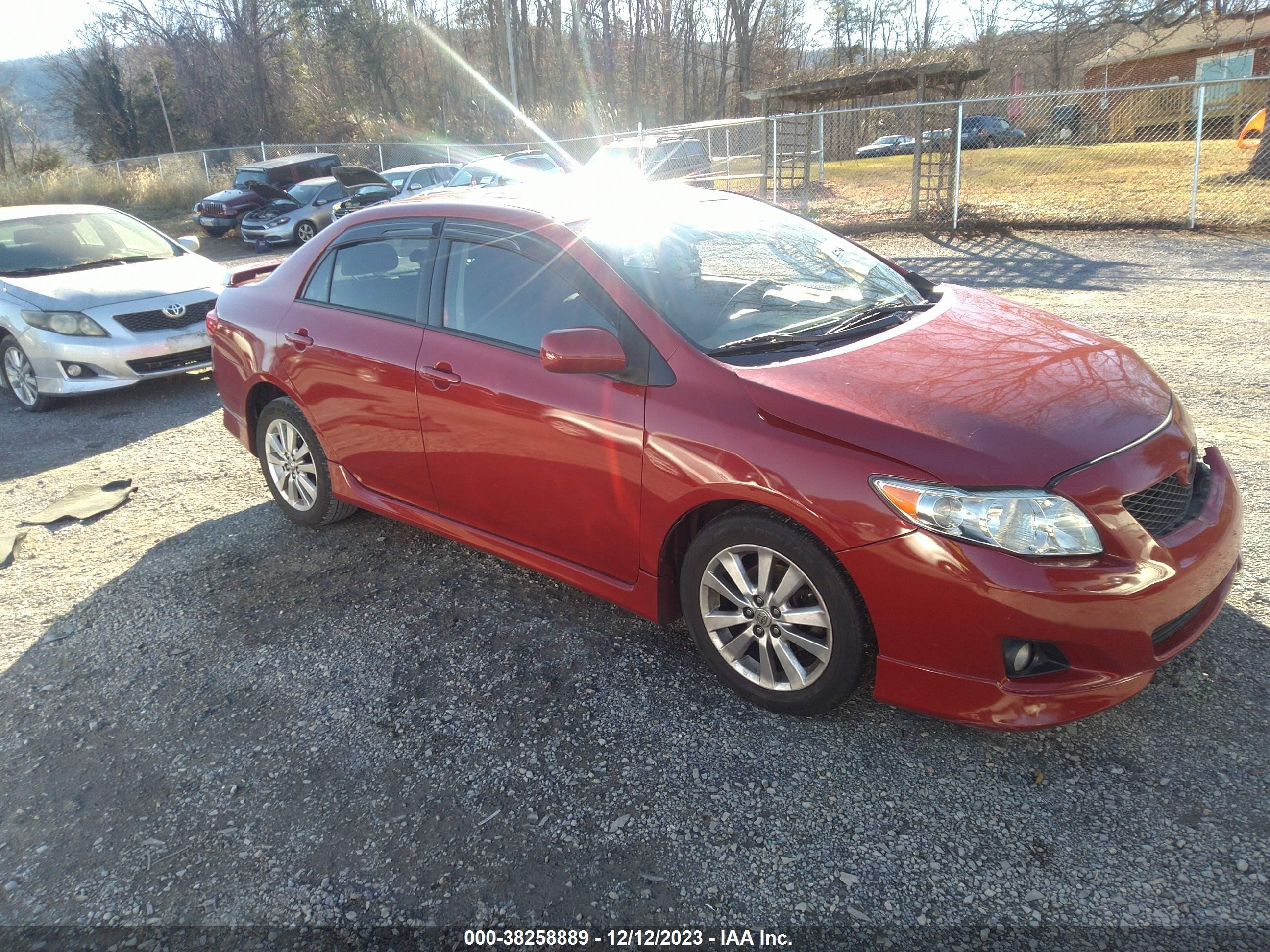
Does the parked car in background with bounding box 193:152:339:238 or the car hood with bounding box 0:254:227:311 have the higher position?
the parked car in background with bounding box 193:152:339:238

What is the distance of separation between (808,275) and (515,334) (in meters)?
1.28

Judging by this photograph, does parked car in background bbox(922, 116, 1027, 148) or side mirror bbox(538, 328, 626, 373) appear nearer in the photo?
side mirror bbox(538, 328, 626, 373)

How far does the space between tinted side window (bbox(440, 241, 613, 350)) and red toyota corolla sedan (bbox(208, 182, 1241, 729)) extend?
0.5 inches

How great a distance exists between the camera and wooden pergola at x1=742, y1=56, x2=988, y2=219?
50.6 feet

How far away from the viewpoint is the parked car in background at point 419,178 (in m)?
18.6

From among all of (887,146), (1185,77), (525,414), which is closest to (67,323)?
(525,414)

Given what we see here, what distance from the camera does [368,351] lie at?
13.2 feet

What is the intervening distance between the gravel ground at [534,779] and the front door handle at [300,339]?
1094 mm

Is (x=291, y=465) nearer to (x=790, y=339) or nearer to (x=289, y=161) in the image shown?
(x=790, y=339)

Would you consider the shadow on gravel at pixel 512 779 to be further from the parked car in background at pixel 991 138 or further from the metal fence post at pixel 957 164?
the parked car in background at pixel 991 138

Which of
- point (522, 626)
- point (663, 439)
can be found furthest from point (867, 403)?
point (522, 626)

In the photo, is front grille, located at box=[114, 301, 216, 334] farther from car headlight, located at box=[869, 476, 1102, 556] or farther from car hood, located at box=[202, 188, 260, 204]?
car hood, located at box=[202, 188, 260, 204]

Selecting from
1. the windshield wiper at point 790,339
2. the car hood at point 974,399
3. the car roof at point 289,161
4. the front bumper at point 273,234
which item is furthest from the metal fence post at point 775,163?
the car hood at point 974,399

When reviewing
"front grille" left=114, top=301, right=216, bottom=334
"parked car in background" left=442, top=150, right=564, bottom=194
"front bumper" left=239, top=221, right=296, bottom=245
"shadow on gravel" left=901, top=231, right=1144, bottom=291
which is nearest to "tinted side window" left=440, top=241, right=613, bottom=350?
"front grille" left=114, top=301, right=216, bottom=334
